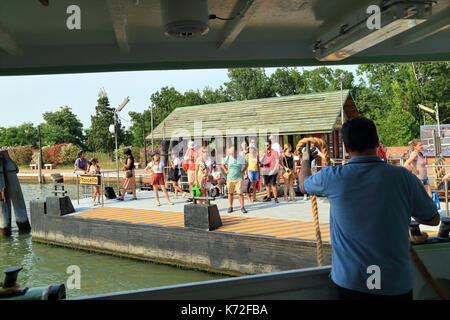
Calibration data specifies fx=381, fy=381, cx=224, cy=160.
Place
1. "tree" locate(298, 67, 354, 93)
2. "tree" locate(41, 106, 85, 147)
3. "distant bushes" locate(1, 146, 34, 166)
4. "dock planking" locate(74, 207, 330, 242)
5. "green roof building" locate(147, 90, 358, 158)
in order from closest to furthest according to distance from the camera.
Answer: "dock planking" locate(74, 207, 330, 242)
"green roof building" locate(147, 90, 358, 158)
"distant bushes" locate(1, 146, 34, 166)
"tree" locate(298, 67, 354, 93)
"tree" locate(41, 106, 85, 147)

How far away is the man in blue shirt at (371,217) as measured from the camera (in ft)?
6.13

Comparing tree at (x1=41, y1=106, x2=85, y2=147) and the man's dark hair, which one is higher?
tree at (x1=41, y1=106, x2=85, y2=147)

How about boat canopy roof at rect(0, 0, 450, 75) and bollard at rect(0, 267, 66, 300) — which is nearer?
bollard at rect(0, 267, 66, 300)

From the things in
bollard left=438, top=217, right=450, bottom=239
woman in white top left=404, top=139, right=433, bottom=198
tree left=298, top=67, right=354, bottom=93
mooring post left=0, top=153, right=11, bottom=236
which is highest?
tree left=298, top=67, right=354, bottom=93

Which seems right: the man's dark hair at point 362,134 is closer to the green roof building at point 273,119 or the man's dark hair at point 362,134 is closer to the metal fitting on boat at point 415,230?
the metal fitting on boat at point 415,230

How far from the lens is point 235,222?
918cm

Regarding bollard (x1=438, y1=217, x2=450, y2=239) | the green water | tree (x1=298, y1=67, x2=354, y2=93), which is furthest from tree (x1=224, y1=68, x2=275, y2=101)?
bollard (x1=438, y1=217, x2=450, y2=239)

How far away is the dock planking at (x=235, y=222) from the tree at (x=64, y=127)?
2421 inches

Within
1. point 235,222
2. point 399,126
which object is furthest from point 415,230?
point 399,126

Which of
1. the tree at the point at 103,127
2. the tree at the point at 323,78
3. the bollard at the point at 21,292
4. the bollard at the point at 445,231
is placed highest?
the tree at the point at 323,78

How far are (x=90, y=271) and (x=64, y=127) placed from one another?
222 feet

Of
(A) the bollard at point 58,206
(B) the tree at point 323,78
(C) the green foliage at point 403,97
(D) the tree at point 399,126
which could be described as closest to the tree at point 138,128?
(B) the tree at point 323,78

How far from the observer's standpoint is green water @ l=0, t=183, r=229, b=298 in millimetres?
8773

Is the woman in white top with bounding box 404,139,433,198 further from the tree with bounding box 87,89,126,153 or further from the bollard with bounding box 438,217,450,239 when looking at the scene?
the tree with bounding box 87,89,126,153
